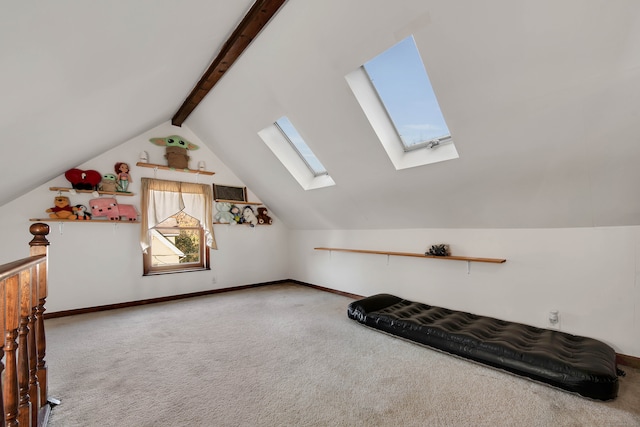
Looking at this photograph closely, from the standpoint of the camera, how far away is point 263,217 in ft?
18.1

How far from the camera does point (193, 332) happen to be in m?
3.13

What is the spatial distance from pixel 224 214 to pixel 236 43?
10.1ft

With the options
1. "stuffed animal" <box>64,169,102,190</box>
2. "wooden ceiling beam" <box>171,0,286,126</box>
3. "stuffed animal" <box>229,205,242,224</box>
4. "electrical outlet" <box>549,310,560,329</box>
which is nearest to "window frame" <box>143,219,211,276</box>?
"stuffed animal" <box>229,205,242,224</box>

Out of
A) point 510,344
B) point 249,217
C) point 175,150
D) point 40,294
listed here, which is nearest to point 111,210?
point 175,150

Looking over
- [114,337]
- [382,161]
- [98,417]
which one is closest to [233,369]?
[98,417]

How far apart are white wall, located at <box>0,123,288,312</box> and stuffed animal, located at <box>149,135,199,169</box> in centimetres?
9

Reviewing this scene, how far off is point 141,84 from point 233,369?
2547mm

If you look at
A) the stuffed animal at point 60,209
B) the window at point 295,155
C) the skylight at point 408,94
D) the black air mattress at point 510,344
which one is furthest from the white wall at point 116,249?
the skylight at point 408,94

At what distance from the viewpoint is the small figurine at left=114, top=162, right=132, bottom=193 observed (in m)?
4.10

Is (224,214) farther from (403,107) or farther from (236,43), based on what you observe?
(403,107)

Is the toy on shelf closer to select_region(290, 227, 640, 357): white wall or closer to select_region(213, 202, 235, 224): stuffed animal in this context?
select_region(213, 202, 235, 224): stuffed animal

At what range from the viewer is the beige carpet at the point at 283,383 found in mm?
1709

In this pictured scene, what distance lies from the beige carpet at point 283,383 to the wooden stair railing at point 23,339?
12.2 inches

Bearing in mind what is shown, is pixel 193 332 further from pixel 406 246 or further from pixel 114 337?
pixel 406 246
